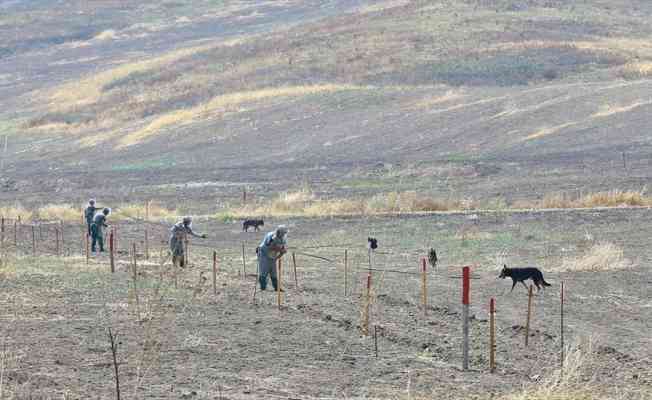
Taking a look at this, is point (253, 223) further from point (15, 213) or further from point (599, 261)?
point (599, 261)

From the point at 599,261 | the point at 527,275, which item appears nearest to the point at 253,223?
the point at 599,261

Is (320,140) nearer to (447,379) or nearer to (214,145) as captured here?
(214,145)

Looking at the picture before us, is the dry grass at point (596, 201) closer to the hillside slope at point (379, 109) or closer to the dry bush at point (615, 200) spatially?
the dry bush at point (615, 200)

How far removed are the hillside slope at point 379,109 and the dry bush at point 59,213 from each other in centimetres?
576

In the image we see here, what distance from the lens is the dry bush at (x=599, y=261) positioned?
24938 mm

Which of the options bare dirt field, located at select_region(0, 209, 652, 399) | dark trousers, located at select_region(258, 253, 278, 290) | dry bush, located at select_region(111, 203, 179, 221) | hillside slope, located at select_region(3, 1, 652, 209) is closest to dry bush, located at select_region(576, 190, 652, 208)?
hillside slope, located at select_region(3, 1, 652, 209)

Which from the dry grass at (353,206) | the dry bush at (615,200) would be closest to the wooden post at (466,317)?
the dry grass at (353,206)

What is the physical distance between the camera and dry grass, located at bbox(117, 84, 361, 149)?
2726 inches

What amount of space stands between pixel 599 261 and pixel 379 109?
4092cm

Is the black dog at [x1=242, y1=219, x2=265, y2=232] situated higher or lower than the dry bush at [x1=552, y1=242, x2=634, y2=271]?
higher

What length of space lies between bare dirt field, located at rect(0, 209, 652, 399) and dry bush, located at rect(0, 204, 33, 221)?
37.7 ft

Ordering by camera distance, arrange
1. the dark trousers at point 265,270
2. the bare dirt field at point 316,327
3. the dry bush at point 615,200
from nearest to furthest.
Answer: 1. the bare dirt field at point 316,327
2. the dark trousers at point 265,270
3. the dry bush at point 615,200

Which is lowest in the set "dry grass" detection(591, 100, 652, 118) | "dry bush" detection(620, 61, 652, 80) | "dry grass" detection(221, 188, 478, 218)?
"dry grass" detection(221, 188, 478, 218)

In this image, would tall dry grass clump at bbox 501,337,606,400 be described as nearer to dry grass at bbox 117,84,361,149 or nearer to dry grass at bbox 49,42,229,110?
dry grass at bbox 117,84,361,149
